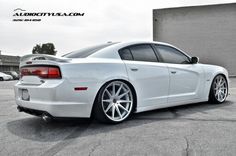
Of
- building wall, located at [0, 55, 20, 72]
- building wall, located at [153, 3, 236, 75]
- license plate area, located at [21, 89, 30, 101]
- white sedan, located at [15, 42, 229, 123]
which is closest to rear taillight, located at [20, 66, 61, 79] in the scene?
white sedan, located at [15, 42, 229, 123]

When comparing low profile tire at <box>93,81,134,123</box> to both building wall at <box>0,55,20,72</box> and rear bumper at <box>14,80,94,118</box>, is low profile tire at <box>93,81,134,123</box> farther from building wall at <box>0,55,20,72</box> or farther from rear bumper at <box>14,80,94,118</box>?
building wall at <box>0,55,20,72</box>

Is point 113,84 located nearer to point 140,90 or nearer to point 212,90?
point 140,90

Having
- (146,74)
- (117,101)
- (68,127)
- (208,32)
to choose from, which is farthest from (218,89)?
(208,32)

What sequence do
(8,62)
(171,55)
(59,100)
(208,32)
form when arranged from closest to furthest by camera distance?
(59,100) → (171,55) → (208,32) → (8,62)

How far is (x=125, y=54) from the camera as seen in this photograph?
3.57m

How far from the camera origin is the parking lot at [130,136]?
2.27 meters

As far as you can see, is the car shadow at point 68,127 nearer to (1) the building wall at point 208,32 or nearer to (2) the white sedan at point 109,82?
(2) the white sedan at point 109,82

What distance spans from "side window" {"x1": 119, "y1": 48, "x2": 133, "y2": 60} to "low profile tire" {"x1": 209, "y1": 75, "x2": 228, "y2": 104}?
2338 millimetres

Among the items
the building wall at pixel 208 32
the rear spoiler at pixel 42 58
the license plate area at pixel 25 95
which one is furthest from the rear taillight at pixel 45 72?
the building wall at pixel 208 32

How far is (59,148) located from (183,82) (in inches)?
108

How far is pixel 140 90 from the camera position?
352cm

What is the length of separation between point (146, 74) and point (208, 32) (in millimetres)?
18648

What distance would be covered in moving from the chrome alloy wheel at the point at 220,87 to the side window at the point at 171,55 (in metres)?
1.06

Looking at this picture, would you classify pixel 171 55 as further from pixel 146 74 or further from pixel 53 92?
pixel 53 92
